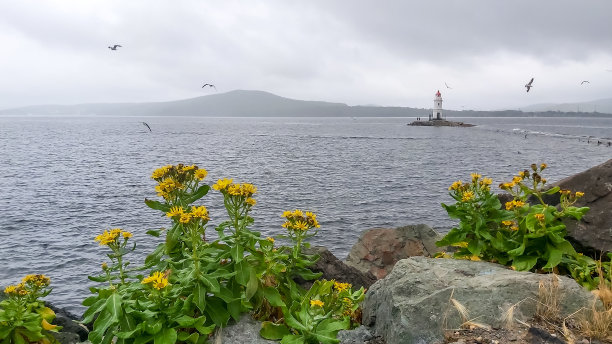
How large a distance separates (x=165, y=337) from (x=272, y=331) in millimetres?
1184

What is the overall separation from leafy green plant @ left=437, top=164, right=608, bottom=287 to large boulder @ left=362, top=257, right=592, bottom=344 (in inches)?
30.5

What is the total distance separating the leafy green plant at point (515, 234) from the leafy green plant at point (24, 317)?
244 inches

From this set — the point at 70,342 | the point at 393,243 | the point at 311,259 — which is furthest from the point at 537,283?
the point at 393,243

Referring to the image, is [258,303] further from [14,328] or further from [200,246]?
[14,328]

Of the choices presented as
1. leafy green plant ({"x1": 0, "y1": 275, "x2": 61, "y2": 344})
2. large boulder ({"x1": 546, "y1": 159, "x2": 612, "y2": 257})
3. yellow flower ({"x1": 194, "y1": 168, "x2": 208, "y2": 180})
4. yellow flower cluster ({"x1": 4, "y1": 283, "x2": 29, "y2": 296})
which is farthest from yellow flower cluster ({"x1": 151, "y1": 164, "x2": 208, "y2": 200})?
large boulder ({"x1": 546, "y1": 159, "x2": 612, "y2": 257})

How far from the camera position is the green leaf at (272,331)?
17.1 feet

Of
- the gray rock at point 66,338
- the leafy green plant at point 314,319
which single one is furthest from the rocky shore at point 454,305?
the gray rock at point 66,338

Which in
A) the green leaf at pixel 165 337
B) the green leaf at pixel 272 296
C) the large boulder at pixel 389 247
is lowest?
the large boulder at pixel 389 247

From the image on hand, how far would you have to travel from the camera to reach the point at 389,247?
53.6 feet

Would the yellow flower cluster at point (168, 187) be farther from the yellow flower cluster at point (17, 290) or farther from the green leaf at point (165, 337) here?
the yellow flower cluster at point (17, 290)

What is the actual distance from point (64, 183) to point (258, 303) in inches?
1920

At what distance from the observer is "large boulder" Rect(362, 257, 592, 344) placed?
539cm

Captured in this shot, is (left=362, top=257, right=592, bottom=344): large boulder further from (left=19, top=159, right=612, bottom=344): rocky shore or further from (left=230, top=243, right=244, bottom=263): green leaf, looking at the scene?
(left=230, top=243, right=244, bottom=263): green leaf

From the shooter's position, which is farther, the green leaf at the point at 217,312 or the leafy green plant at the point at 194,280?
the green leaf at the point at 217,312
